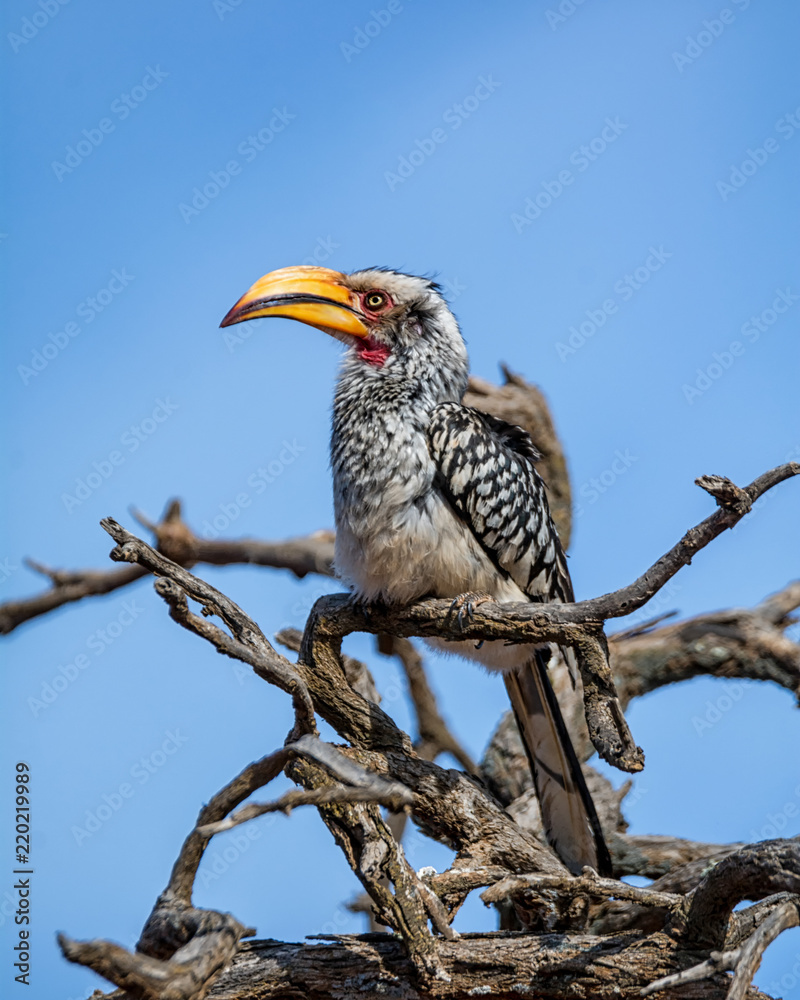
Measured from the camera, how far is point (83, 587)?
23.6 ft

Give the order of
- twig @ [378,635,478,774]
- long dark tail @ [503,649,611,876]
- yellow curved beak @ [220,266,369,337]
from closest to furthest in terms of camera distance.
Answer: long dark tail @ [503,649,611,876], yellow curved beak @ [220,266,369,337], twig @ [378,635,478,774]

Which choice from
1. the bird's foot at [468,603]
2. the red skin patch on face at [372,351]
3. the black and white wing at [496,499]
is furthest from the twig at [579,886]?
the red skin patch on face at [372,351]

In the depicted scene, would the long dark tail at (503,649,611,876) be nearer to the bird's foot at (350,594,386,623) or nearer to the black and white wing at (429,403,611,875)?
the black and white wing at (429,403,611,875)

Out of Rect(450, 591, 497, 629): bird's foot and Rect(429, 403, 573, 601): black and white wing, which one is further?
Rect(429, 403, 573, 601): black and white wing

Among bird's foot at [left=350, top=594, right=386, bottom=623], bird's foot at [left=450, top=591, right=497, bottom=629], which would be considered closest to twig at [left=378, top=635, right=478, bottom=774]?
bird's foot at [left=350, top=594, right=386, bottom=623]

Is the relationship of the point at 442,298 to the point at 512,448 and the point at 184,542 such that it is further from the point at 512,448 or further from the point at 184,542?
the point at 184,542

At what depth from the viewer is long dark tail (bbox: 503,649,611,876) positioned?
4.32 m

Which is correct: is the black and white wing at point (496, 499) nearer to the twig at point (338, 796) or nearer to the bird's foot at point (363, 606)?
the bird's foot at point (363, 606)

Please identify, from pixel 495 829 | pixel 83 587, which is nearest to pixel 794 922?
pixel 495 829

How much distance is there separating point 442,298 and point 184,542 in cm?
293

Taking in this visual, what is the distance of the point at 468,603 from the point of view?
393 cm

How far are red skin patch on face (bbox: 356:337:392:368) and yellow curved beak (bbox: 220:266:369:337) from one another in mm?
50

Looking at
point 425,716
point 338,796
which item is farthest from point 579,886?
point 425,716

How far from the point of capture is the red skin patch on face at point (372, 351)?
4.84 meters
